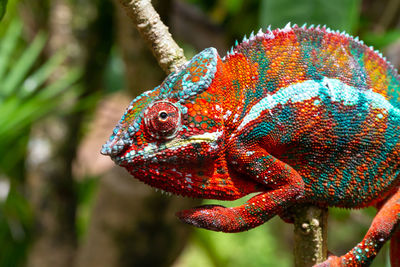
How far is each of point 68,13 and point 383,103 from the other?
230 centimetres

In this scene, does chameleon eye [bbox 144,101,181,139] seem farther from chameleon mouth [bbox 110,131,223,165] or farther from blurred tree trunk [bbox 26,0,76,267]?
blurred tree trunk [bbox 26,0,76,267]

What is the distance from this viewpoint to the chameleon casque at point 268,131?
3.12 ft

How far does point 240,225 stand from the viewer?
958mm

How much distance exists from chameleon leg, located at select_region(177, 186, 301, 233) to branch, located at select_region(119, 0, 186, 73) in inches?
13.0

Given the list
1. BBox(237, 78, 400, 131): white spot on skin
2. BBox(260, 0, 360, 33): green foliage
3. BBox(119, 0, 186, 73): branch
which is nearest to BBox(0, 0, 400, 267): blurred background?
BBox(260, 0, 360, 33): green foliage

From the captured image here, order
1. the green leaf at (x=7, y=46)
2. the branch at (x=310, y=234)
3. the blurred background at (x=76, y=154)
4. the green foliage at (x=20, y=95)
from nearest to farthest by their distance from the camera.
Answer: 1. the branch at (x=310, y=234)
2. the green foliage at (x=20, y=95)
3. the green leaf at (x=7, y=46)
4. the blurred background at (x=76, y=154)

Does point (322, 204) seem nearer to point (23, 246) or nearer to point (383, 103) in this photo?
point (383, 103)

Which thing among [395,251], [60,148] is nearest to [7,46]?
[60,148]

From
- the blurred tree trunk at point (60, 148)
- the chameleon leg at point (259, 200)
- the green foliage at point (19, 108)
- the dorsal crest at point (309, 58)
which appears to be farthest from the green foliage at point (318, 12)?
the blurred tree trunk at point (60, 148)

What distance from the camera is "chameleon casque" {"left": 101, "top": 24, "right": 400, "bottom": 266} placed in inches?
37.4

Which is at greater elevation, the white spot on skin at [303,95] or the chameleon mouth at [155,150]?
the white spot on skin at [303,95]

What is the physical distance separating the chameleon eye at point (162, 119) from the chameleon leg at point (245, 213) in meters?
0.17

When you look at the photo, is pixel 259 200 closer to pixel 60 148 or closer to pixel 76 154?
pixel 60 148

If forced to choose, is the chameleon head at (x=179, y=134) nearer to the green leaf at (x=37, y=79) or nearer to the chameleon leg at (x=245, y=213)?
the chameleon leg at (x=245, y=213)
